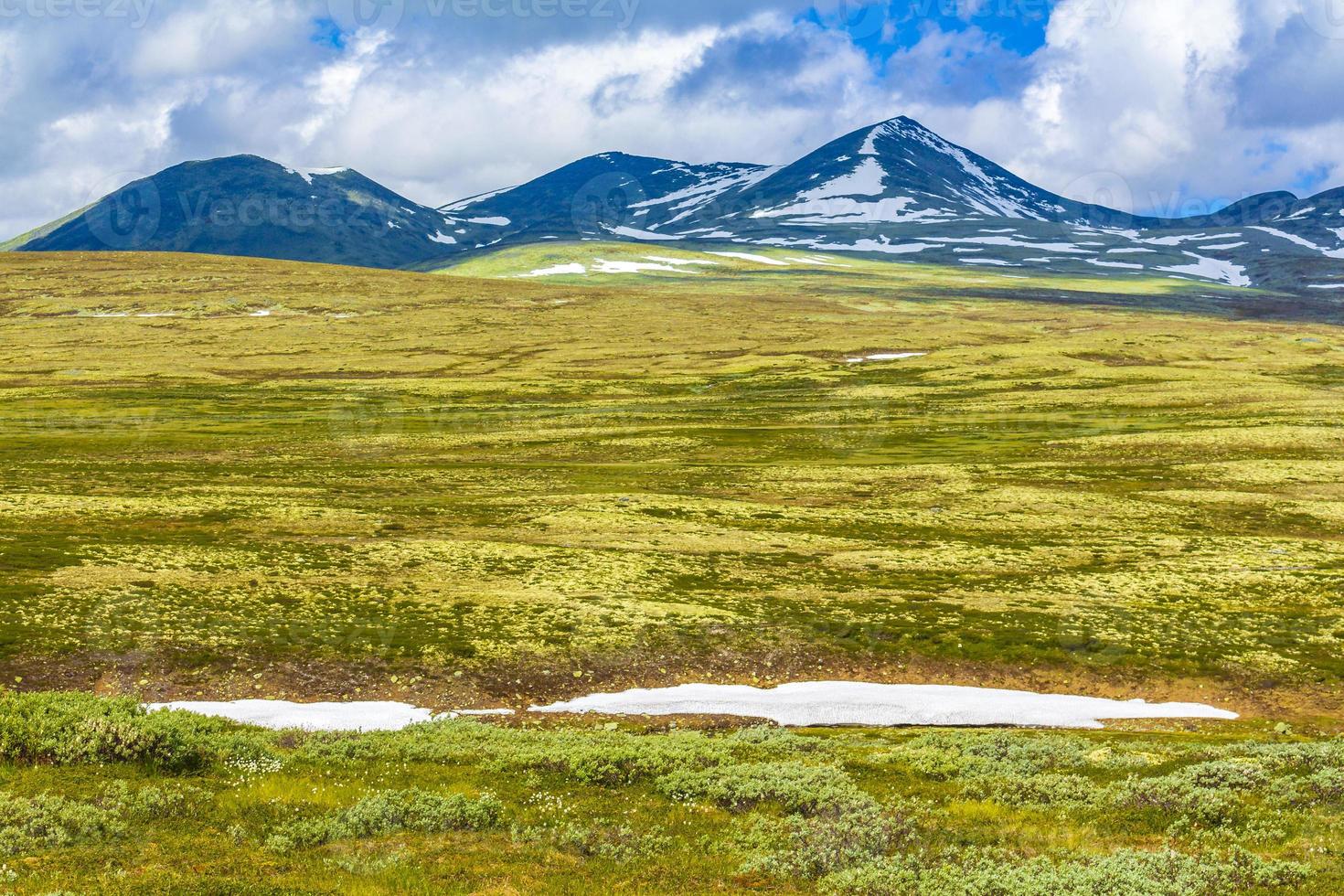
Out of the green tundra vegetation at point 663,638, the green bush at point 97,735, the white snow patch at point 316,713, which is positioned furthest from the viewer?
the white snow patch at point 316,713

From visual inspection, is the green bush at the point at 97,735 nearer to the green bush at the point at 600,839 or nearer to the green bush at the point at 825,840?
the green bush at the point at 600,839

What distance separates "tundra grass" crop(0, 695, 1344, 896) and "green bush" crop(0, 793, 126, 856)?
49mm

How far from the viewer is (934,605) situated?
47312mm

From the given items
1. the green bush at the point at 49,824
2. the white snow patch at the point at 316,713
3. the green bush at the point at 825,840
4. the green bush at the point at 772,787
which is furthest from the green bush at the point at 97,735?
the green bush at the point at 825,840

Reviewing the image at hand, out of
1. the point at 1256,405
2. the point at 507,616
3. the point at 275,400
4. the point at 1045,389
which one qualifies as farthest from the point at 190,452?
the point at 1256,405

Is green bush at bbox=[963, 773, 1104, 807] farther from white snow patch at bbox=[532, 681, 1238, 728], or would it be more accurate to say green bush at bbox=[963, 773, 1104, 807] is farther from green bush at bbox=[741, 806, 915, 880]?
white snow patch at bbox=[532, 681, 1238, 728]

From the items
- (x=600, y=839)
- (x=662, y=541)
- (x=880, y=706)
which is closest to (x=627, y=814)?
(x=600, y=839)

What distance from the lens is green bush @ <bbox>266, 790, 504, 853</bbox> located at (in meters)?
17.5

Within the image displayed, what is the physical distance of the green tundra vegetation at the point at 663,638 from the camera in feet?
56.9

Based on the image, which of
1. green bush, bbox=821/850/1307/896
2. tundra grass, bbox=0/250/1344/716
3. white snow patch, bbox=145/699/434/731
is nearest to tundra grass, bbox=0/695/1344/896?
green bush, bbox=821/850/1307/896

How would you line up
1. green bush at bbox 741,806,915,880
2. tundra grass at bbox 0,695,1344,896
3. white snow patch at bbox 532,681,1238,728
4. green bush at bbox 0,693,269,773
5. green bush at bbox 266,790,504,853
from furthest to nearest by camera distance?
1. white snow patch at bbox 532,681,1238,728
2. green bush at bbox 0,693,269,773
3. green bush at bbox 266,790,504,853
4. green bush at bbox 741,806,915,880
5. tundra grass at bbox 0,695,1344,896

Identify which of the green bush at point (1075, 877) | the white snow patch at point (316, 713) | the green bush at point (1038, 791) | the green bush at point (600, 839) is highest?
the green bush at point (1075, 877)

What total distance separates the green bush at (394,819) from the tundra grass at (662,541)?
16725 mm

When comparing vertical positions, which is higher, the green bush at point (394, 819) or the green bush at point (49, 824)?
the green bush at point (49, 824)
